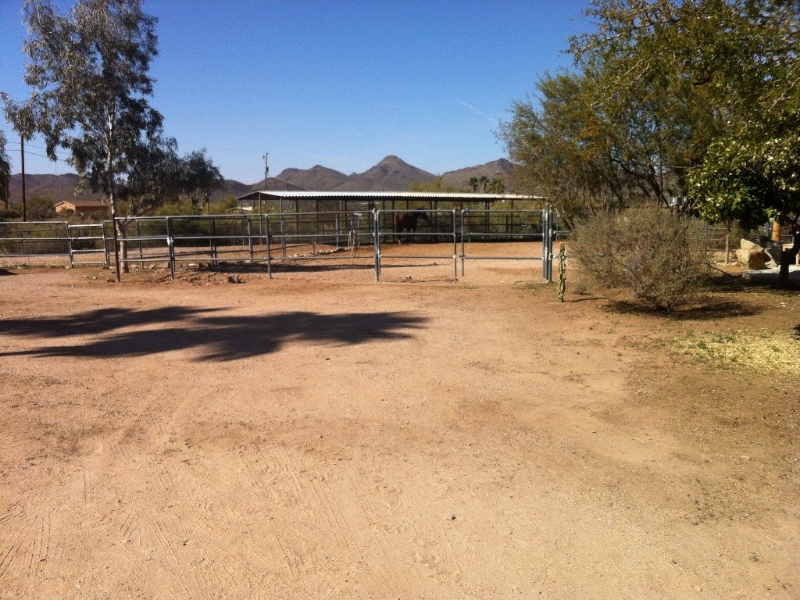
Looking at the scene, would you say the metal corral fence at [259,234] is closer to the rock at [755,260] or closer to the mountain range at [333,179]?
the rock at [755,260]

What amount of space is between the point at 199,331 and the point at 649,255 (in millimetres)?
7120

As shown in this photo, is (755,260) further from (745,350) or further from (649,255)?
(745,350)

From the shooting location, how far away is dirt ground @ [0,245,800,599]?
367 cm

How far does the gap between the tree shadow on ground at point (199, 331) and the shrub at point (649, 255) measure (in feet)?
10.7

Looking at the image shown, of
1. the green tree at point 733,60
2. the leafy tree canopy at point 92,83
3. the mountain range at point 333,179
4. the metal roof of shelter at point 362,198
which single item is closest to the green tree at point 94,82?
the leafy tree canopy at point 92,83

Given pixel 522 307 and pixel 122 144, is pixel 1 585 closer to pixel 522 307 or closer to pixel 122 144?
pixel 522 307

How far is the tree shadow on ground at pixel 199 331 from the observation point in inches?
362

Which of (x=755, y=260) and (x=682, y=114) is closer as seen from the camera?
(x=682, y=114)

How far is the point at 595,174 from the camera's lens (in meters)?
17.2

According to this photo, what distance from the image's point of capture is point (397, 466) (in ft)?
A: 16.6

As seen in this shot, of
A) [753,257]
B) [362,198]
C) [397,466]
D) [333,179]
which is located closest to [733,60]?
[397,466]

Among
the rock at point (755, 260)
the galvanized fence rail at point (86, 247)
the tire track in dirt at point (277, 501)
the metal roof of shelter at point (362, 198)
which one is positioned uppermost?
the metal roof of shelter at point (362, 198)

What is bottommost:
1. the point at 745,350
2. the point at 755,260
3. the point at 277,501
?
the point at 277,501

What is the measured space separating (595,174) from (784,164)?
7.98 meters
